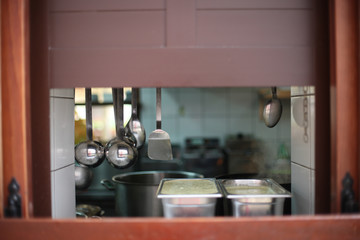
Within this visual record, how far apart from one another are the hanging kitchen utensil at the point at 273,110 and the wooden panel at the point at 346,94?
1.92 feet

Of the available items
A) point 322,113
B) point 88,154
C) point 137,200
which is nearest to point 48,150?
point 88,154

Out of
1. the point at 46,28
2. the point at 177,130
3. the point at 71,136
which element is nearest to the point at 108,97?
the point at 177,130

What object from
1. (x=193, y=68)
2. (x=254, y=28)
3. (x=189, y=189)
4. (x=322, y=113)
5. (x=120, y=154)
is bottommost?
(x=189, y=189)

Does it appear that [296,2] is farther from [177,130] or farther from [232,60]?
[177,130]

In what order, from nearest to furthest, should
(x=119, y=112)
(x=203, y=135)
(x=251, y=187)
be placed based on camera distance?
(x=251, y=187) < (x=119, y=112) < (x=203, y=135)

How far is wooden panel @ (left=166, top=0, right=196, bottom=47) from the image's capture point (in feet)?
3.96

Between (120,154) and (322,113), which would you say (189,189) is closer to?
(120,154)

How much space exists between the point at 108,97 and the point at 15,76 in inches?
112

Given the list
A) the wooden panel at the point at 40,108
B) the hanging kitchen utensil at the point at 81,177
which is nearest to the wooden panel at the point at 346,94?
the wooden panel at the point at 40,108

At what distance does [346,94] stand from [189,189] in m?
0.77

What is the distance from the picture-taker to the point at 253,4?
1223mm

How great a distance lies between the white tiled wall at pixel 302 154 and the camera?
4.42 ft

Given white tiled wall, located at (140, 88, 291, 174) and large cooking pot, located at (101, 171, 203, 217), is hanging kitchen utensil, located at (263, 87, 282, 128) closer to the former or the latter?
large cooking pot, located at (101, 171, 203, 217)

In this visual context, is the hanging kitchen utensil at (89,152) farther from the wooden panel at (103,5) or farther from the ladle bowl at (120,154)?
the wooden panel at (103,5)
